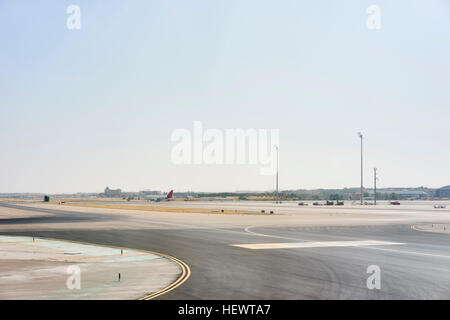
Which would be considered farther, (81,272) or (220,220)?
(220,220)

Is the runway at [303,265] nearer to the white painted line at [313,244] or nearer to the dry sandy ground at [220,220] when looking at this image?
the white painted line at [313,244]

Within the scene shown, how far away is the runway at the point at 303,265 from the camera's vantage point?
15562mm

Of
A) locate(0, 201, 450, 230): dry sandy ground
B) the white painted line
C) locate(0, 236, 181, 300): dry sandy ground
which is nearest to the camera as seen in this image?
locate(0, 236, 181, 300): dry sandy ground

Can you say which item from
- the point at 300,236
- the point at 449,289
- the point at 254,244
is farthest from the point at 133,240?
the point at 449,289

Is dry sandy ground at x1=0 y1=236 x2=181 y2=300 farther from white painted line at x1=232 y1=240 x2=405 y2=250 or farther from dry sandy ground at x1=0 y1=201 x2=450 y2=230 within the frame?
dry sandy ground at x1=0 y1=201 x2=450 y2=230

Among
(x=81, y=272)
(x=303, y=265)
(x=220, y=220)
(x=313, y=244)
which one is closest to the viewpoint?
(x=81, y=272)

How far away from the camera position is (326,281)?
17.5 meters

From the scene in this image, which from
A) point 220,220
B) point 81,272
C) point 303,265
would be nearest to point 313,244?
point 303,265

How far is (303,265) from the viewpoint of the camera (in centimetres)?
2164

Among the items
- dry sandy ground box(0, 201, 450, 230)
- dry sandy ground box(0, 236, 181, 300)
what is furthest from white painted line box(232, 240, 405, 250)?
dry sandy ground box(0, 201, 450, 230)

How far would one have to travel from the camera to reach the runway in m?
15.6

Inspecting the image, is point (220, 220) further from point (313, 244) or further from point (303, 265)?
point (303, 265)

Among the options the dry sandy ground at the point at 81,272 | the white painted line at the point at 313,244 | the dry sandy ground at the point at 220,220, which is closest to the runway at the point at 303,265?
the white painted line at the point at 313,244
